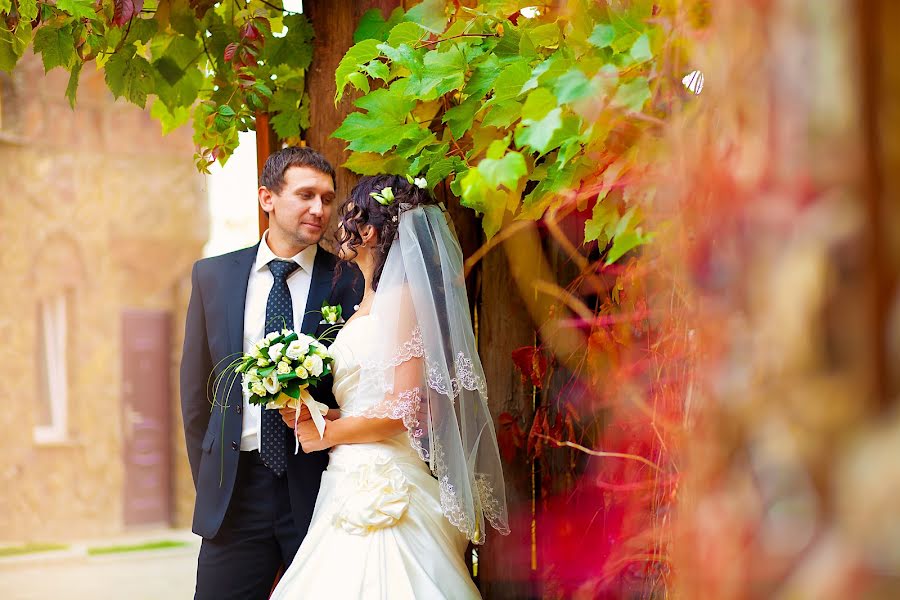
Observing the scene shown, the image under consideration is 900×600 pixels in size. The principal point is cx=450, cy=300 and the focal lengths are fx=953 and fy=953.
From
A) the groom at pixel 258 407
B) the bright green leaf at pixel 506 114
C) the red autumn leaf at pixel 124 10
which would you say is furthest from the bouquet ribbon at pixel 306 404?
the red autumn leaf at pixel 124 10

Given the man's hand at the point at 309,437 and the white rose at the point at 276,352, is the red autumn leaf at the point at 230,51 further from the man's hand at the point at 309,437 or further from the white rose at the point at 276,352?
the man's hand at the point at 309,437

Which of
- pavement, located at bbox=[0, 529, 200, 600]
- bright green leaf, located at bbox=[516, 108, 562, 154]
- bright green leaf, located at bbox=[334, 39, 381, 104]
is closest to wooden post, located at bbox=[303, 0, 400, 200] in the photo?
bright green leaf, located at bbox=[334, 39, 381, 104]

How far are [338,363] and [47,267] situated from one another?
614cm

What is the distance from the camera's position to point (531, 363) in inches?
118

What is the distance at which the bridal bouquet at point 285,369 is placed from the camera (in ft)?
8.58

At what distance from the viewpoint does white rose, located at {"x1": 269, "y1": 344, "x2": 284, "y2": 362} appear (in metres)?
2.64

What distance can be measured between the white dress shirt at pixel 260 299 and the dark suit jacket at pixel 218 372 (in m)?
0.03

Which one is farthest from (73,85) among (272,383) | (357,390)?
(357,390)

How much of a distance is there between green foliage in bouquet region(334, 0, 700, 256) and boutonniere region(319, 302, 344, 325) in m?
0.43

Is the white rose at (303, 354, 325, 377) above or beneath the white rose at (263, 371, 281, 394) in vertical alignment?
above

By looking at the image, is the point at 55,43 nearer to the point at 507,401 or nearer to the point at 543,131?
the point at 507,401

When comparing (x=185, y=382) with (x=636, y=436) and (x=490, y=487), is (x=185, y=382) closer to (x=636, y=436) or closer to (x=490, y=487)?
(x=490, y=487)

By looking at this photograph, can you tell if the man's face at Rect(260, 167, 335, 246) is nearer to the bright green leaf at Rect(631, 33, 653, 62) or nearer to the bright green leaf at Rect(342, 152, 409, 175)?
the bright green leaf at Rect(342, 152, 409, 175)

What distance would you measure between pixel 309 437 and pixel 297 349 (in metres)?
0.30
